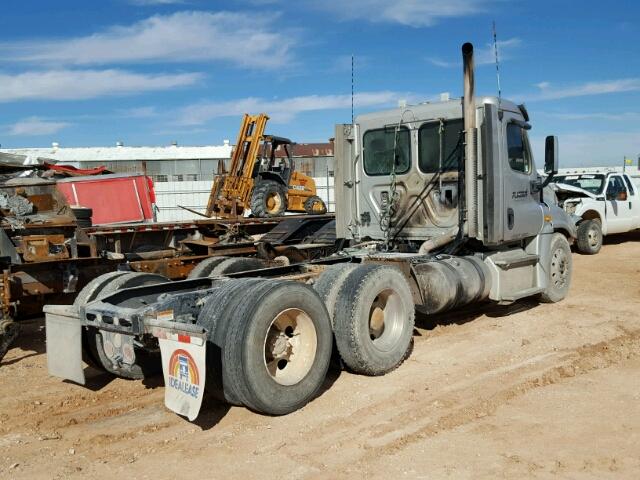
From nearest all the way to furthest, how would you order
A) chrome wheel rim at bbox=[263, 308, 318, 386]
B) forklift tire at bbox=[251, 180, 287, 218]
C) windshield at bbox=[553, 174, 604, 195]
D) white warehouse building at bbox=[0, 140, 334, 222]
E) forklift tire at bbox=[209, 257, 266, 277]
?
1. chrome wheel rim at bbox=[263, 308, 318, 386]
2. forklift tire at bbox=[209, 257, 266, 277]
3. forklift tire at bbox=[251, 180, 287, 218]
4. windshield at bbox=[553, 174, 604, 195]
5. white warehouse building at bbox=[0, 140, 334, 222]

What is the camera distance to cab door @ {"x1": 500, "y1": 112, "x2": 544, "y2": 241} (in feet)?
25.1

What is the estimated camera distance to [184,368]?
434 cm

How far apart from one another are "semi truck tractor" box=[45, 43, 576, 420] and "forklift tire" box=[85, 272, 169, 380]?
0.05ft

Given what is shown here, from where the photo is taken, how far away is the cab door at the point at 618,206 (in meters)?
16.7

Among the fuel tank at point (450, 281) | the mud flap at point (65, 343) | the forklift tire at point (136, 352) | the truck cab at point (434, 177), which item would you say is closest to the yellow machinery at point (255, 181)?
the truck cab at point (434, 177)

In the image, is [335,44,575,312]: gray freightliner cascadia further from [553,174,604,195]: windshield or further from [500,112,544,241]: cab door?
[553,174,604,195]: windshield

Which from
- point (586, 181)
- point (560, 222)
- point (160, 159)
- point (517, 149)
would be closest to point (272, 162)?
point (586, 181)

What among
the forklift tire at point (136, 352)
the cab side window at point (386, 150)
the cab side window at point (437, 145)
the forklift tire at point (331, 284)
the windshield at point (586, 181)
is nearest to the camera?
the forklift tire at point (136, 352)

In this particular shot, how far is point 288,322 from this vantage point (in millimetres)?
5086

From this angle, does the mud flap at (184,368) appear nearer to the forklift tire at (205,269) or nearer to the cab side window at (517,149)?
the forklift tire at (205,269)

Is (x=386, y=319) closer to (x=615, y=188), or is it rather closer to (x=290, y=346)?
(x=290, y=346)

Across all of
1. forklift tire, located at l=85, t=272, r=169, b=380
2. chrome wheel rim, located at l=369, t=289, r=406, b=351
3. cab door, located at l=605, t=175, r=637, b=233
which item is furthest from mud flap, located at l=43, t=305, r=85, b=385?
cab door, located at l=605, t=175, r=637, b=233

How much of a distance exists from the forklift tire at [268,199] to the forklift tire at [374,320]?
32.7ft

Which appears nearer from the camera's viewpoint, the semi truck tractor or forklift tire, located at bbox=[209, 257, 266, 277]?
the semi truck tractor
